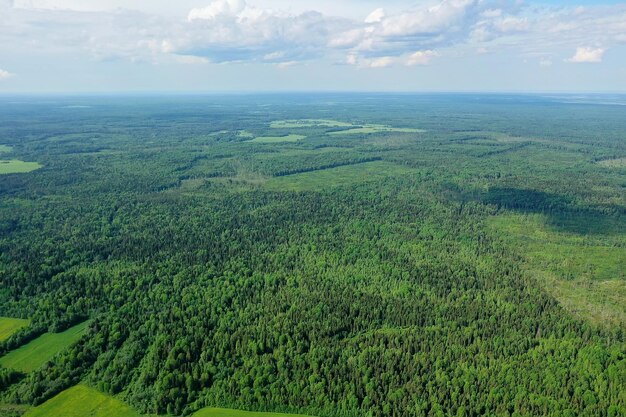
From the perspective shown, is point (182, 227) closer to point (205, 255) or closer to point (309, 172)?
point (205, 255)

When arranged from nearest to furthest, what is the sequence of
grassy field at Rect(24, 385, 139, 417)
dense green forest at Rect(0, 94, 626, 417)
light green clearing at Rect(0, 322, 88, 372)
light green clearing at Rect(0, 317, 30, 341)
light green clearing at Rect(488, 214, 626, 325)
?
grassy field at Rect(24, 385, 139, 417)
dense green forest at Rect(0, 94, 626, 417)
light green clearing at Rect(0, 322, 88, 372)
light green clearing at Rect(0, 317, 30, 341)
light green clearing at Rect(488, 214, 626, 325)

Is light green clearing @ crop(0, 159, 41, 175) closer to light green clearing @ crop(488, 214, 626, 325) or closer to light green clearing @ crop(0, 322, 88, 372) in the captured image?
light green clearing @ crop(0, 322, 88, 372)

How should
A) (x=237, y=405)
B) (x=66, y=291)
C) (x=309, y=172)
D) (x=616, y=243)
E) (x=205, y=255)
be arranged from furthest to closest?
(x=309, y=172) → (x=616, y=243) → (x=205, y=255) → (x=66, y=291) → (x=237, y=405)

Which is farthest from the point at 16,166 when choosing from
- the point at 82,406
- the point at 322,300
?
the point at 82,406

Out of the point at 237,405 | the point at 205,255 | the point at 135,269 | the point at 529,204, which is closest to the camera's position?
the point at 237,405

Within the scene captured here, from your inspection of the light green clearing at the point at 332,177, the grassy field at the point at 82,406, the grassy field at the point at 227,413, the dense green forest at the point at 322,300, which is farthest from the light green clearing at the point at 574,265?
the grassy field at the point at 82,406

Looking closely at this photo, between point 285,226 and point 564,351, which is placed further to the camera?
point 285,226

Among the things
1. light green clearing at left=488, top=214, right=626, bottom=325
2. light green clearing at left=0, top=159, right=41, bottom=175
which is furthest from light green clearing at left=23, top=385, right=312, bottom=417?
light green clearing at left=0, top=159, right=41, bottom=175

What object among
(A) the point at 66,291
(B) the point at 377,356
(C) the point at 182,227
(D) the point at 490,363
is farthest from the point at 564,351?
(C) the point at 182,227
